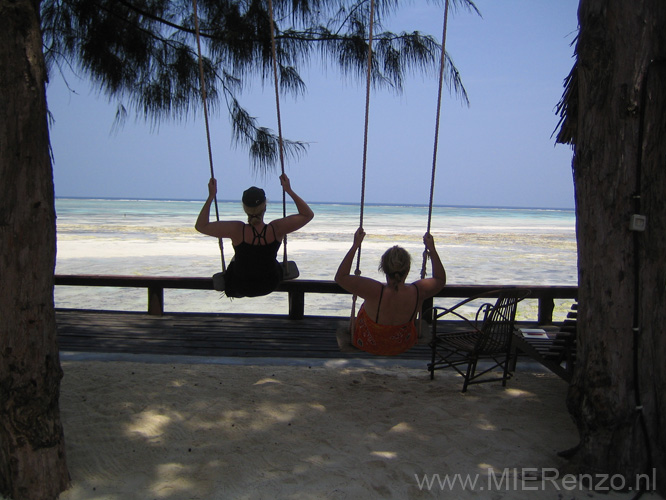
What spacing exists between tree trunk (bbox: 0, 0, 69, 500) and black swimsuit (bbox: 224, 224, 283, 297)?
158 cm

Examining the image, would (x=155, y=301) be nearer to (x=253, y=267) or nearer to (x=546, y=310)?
(x=253, y=267)

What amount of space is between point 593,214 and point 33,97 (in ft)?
8.33

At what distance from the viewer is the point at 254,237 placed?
393 cm

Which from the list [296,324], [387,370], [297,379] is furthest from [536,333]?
[296,324]

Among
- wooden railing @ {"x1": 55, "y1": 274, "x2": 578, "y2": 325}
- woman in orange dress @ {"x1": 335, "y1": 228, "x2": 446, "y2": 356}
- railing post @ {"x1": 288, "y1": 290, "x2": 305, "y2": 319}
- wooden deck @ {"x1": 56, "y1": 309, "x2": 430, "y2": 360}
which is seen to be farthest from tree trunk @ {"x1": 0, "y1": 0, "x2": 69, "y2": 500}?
railing post @ {"x1": 288, "y1": 290, "x2": 305, "y2": 319}

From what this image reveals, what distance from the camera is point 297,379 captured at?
13.7 ft

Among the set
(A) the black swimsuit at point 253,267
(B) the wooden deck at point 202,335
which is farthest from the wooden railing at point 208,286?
(A) the black swimsuit at point 253,267

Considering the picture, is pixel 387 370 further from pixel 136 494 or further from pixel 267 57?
pixel 267 57

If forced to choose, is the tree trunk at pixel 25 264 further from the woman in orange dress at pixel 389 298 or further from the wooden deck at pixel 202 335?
the wooden deck at pixel 202 335

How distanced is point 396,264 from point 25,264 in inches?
76.7

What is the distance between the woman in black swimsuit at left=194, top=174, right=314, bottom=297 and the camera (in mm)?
3893

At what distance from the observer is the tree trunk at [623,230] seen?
8.30ft

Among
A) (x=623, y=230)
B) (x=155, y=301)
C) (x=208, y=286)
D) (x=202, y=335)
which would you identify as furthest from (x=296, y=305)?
(x=623, y=230)

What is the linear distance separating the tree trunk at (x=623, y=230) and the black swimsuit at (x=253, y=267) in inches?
82.2
